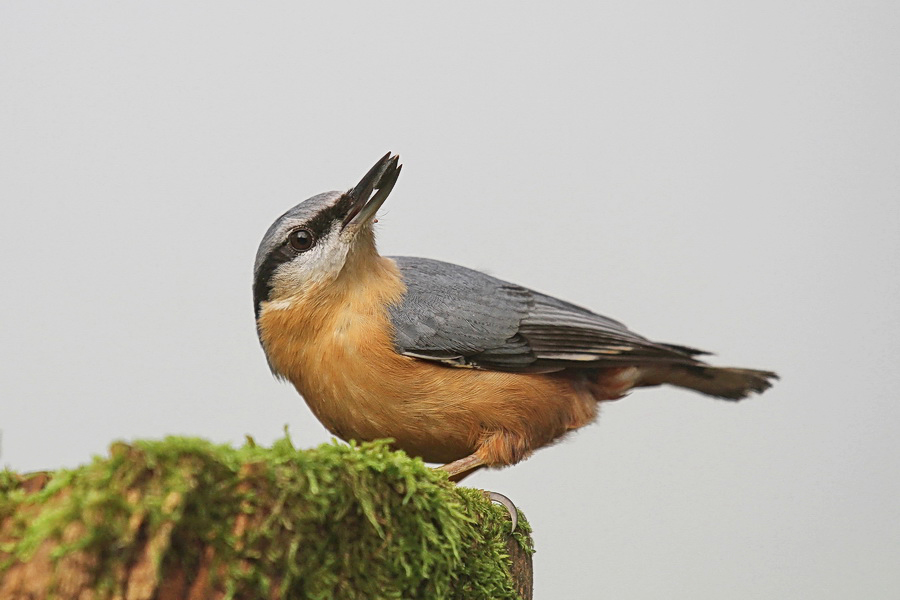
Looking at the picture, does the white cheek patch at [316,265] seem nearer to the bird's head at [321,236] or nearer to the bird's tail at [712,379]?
the bird's head at [321,236]

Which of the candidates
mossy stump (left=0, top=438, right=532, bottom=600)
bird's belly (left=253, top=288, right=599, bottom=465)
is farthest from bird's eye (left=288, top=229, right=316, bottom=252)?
mossy stump (left=0, top=438, right=532, bottom=600)

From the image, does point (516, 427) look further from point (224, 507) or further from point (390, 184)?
point (224, 507)

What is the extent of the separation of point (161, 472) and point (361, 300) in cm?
195

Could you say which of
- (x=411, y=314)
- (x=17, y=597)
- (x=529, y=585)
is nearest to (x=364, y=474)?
(x=17, y=597)

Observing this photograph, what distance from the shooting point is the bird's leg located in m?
2.86

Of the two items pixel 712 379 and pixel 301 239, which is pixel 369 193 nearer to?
pixel 301 239

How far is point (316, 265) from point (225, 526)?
6.43 ft

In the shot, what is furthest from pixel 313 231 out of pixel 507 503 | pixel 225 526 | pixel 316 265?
pixel 225 526

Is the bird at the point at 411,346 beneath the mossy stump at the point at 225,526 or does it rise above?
above

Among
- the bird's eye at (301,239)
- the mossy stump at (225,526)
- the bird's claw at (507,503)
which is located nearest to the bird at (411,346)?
the bird's eye at (301,239)

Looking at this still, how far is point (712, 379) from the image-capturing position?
4.16 m

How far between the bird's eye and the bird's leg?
3.67 feet

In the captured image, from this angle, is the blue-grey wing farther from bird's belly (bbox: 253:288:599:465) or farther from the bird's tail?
the bird's tail

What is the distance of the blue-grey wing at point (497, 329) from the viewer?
3.33m
